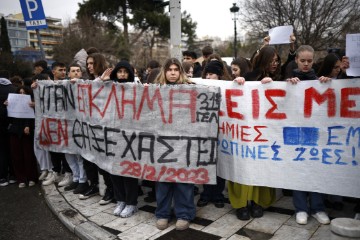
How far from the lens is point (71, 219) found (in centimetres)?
399

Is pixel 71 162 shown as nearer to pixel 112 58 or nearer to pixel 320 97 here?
pixel 320 97

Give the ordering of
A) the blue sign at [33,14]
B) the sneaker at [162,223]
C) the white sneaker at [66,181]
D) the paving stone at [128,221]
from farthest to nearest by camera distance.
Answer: the blue sign at [33,14] → the white sneaker at [66,181] → the paving stone at [128,221] → the sneaker at [162,223]

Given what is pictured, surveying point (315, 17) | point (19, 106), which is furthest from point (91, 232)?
point (315, 17)

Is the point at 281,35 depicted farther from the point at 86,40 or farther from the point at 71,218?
the point at 86,40

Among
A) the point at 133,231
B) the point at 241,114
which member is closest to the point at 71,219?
the point at 133,231

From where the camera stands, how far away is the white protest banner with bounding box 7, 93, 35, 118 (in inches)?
212

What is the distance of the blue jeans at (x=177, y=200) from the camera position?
12.0ft

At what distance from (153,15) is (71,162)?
2636cm

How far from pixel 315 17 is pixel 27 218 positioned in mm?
16036

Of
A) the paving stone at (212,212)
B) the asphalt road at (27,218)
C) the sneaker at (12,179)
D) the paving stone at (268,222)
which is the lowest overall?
the asphalt road at (27,218)

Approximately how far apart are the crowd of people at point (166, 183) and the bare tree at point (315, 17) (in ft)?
42.0

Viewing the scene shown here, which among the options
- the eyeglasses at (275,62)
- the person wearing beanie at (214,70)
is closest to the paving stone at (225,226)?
the person wearing beanie at (214,70)

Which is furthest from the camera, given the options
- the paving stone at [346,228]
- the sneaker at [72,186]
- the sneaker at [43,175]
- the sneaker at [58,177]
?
the sneaker at [43,175]

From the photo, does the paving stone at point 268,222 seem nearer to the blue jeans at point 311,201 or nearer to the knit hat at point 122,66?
the blue jeans at point 311,201
